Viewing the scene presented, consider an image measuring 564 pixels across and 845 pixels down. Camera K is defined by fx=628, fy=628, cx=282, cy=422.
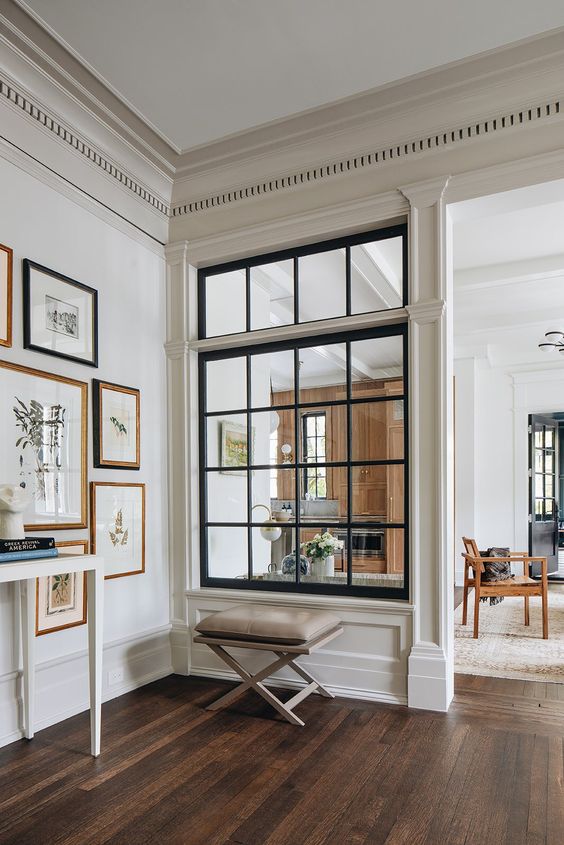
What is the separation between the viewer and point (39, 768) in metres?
2.57

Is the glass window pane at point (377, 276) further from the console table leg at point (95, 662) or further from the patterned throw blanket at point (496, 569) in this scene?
the patterned throw blanket at point (496, 569)

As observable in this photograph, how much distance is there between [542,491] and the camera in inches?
340

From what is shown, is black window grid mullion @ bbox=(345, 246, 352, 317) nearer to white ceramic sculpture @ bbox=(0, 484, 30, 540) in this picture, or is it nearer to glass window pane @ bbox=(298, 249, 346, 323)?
glass window pane @ bbox=(298, 249, 346, 323)

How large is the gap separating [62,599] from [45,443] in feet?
2.61

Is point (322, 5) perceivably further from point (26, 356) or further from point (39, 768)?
point (39, 768)

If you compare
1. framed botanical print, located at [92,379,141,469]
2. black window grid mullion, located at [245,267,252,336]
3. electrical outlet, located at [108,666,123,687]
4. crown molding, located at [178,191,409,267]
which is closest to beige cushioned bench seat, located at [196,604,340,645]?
electrical outlet, located at [108,666,123,687]

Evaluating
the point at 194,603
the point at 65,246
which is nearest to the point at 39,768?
the point at 194,603

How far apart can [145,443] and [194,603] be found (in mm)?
1052

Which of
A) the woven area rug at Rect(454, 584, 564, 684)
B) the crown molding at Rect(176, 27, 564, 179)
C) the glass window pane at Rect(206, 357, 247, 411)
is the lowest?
the woven area rug at Rect(454, 584, 564, 684)

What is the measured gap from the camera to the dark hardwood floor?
2113mm

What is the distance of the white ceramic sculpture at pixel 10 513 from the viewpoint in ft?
8.43

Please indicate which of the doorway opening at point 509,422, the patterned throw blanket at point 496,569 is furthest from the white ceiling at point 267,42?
the patterned throw blanket at point 496,569

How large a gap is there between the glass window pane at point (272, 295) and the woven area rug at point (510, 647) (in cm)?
251

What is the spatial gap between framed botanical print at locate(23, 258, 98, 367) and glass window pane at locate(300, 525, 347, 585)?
1.59 m
